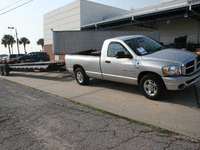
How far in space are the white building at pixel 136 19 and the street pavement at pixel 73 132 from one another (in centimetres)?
1692

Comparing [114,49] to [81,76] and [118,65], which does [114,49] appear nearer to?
[118,65]

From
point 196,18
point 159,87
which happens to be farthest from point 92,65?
point 196,18

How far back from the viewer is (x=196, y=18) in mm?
20266

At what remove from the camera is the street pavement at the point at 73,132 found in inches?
123

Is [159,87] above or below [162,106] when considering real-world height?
above

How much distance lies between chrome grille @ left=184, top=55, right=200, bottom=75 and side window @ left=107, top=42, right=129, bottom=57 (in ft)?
6.30

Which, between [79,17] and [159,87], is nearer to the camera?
[159,87]

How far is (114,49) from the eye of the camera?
643cm

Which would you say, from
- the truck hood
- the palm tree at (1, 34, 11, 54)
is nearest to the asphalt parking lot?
the truck hood

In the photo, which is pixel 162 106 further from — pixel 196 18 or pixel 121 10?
pixel 121 10

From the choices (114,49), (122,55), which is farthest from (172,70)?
(114,49)

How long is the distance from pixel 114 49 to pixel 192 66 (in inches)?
100

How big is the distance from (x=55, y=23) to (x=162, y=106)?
109 feet

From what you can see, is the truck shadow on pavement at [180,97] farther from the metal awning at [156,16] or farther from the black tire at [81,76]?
the metal awning at [156,16]
